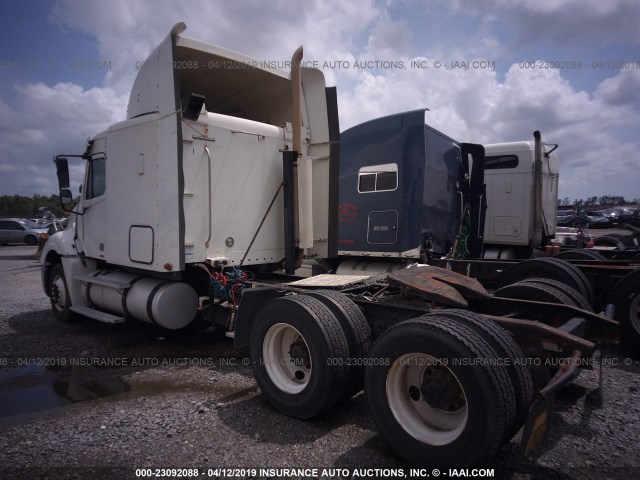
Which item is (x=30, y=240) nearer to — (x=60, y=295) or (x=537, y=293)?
(x=60, y=295)

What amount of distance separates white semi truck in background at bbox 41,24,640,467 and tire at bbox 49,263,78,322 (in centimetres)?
7

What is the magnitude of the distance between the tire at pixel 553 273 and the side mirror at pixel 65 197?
6.44 metres

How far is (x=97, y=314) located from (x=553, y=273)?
595 centimetres

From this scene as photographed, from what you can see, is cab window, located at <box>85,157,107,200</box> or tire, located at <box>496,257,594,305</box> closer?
tire, located at <box>496,257,594,305</box>

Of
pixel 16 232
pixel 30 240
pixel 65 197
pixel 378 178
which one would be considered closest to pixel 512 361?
pixel 378 178

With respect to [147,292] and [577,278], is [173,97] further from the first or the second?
[577,278]

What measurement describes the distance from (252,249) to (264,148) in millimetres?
1386

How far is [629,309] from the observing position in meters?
4.74

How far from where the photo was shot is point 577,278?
473 centimetres

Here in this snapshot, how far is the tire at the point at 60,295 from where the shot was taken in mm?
6547

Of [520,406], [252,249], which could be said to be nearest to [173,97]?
[252,249]

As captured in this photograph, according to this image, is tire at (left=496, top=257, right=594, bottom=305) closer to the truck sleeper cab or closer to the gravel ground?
the gravel ground

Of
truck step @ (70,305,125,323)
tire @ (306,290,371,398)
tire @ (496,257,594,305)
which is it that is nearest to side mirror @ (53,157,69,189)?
truck step @ (70,305,125,323)

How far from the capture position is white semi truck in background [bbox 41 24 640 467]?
2.63 m
